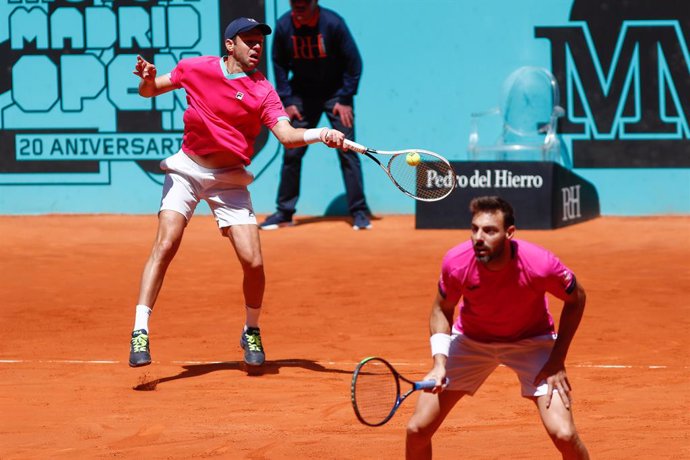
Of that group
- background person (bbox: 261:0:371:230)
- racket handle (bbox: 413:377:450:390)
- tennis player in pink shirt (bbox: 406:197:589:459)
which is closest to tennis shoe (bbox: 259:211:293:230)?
background person (bbox: 261:0:371:230)

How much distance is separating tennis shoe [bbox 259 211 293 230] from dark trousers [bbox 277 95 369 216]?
0.06 meters

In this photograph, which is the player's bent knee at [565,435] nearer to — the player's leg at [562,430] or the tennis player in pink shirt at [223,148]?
the player's leg at [562,430]

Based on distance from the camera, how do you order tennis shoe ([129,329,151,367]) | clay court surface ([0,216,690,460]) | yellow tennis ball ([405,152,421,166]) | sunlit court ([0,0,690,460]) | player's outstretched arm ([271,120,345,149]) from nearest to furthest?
sunlit court ([0,0,690,460])
clay court surface ([0,216,690,460])
player's outstretched arm ([271,120,345,149])
tennis shoe ([129,329,151,367])
yellow tennis ball ([405,152,421,166])

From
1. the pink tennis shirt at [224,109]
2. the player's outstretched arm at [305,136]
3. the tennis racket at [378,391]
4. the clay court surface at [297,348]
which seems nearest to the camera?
the tennis racket at [378,391]

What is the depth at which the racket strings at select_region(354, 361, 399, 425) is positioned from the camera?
14.9ft

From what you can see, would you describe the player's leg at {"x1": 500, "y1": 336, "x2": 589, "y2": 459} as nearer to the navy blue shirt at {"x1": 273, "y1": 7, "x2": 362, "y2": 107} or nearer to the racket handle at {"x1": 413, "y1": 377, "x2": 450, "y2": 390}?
the racket handle at {"x1": 413, "y1": 377, "x2": 450, "y2": 390}

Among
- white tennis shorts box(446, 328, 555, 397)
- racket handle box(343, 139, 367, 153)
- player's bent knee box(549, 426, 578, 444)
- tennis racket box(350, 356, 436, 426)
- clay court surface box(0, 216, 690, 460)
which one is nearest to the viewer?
tennis racket box(350, 356, 436, 426)

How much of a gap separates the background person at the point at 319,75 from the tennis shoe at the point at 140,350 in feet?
20.4

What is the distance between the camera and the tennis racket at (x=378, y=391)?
4.53 m

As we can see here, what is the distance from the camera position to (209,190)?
7.30 metres

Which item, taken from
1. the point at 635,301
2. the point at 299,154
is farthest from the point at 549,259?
the point at 299,154

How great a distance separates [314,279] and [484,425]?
4497 mm

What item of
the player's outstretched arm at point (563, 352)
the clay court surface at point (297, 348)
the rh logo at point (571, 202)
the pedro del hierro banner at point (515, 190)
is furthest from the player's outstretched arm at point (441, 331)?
the rh logo at point (571, 202)

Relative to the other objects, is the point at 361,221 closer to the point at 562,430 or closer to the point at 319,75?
the point at 319,75
